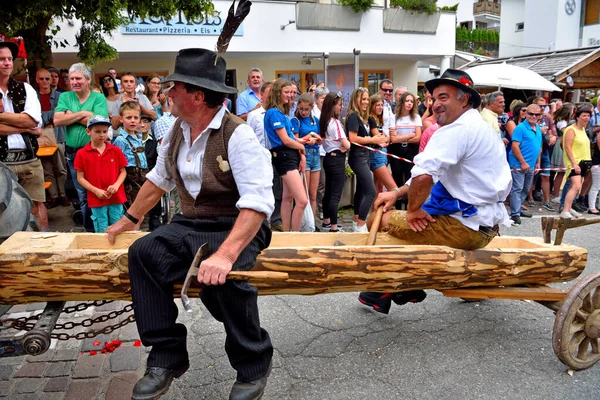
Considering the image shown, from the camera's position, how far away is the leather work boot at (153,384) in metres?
2.47

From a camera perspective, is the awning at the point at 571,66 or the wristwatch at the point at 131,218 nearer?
the wristwatch at the point at 131,218

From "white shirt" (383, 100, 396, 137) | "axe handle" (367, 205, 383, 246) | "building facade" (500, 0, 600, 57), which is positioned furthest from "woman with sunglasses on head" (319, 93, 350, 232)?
"building facade" (500, 0, 600, 57)

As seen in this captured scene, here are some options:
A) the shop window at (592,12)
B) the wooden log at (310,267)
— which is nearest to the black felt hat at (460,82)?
the wooden log at (310,267)

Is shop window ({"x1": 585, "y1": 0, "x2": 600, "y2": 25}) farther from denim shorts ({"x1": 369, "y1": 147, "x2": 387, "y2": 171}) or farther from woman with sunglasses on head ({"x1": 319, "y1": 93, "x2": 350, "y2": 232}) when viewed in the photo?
woman with sunglasses on head ({"x1": 319, "y1": 93, "x2": 350, "y2": 232})

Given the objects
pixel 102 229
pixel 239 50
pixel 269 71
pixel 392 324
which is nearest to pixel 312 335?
pixel 392 324

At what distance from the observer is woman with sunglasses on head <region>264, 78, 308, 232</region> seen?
5758 millimetres

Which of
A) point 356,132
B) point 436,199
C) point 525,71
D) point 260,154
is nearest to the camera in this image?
point 260,154

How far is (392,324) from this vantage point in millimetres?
4047

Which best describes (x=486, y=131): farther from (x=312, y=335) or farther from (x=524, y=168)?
(x=524, y=168)

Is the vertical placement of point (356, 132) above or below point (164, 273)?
above

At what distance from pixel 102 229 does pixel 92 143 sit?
844mm

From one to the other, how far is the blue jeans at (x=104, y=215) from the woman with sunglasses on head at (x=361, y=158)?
2923 millimetres

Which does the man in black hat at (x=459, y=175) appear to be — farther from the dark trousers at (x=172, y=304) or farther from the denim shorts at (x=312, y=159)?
Result: the denim shorts at (x=312, y=159)

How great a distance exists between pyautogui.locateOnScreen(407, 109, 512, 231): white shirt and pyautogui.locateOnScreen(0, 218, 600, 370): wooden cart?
0.32 metres
